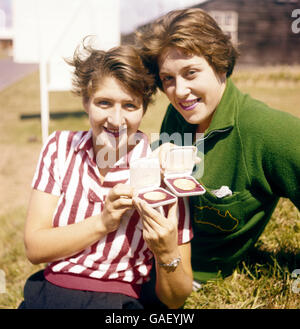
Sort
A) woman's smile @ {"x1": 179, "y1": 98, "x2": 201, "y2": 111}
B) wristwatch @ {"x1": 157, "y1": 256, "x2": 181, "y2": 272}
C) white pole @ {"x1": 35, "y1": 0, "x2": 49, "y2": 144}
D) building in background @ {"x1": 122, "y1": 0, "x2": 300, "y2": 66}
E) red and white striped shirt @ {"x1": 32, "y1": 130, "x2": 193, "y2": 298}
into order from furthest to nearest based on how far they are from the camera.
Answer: building in background @ {"x1": 122, "y1": 0, "x2": 300, "y2": 66} < white pole @ {"x1": 35, "y1": 0, "x2": 49, "y2": 144} < woman's smile @ {"x1": 179, "y1": 98, "x2": 201, "y2": 111} < red and white striped shirt @ {"x1": 32, "y1": 130, "x2": 193, "y2": 298} < wristwatch @ {"x1": 157, "y1": 256, "x2": 181, "y2": 272}

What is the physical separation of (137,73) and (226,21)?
15924 millimetres

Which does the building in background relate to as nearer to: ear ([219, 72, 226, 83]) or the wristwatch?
ear ([219, 72, 226, 83])

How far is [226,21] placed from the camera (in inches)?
629

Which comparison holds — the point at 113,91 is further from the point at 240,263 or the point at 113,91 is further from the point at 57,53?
the point at 57,53

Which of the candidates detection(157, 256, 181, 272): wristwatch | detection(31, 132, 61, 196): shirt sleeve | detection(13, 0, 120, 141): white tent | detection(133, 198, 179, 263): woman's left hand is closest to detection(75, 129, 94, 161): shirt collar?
detection(31, 132, 61, 196): shirt sleeve

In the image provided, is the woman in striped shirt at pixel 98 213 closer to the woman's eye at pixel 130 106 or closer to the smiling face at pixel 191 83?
the woman's eye at pixel 130 106

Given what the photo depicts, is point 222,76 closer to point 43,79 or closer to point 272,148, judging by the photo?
point 272,148

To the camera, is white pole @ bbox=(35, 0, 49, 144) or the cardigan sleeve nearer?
the cardigan sleeve

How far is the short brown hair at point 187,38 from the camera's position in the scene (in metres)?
1.74

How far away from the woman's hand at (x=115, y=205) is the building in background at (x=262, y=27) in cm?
1576

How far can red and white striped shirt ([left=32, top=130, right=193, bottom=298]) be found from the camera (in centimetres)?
173

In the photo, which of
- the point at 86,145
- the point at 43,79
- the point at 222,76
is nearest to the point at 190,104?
the point at 222,76

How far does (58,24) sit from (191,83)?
170 inches

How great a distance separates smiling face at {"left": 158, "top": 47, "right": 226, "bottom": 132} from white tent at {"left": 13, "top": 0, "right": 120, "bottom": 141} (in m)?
3.66
